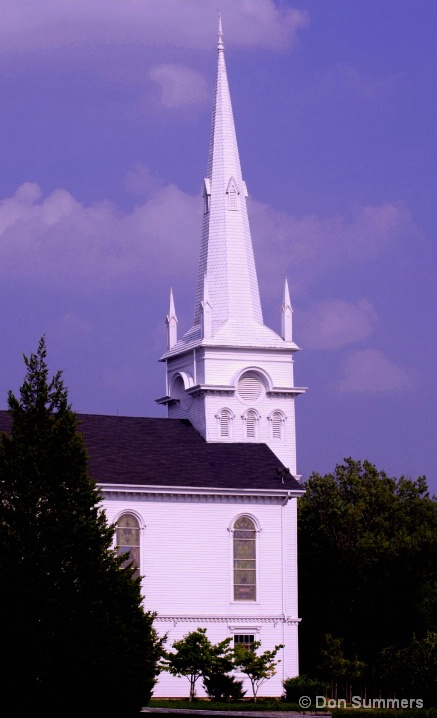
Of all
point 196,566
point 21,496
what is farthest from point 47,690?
point 196,566

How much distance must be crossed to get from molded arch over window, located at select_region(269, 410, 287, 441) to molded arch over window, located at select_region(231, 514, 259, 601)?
18.5ft

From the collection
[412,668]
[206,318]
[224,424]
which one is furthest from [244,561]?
[206,318]

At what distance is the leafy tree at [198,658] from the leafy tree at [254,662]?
77 centimetres

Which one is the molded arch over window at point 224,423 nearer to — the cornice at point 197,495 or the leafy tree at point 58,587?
the cornice at point 197,495

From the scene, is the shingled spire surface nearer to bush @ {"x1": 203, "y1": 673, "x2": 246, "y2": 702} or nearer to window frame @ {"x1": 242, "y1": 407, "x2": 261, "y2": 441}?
window frame @ {"x1": 242, "y1": 407, "x2": 261, "y2": 441}

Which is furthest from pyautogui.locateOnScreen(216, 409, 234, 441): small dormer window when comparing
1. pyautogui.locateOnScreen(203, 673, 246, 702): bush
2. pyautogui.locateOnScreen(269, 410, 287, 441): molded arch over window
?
pyautogui.locateOnScreen(203, 673, 246, 702): bush

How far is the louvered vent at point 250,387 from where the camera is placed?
6450 cm

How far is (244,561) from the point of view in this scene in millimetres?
59844

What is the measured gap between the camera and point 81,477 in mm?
41906

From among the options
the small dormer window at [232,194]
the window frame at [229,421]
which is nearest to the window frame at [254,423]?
the window frame at [229,421]

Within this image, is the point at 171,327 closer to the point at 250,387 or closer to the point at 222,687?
the point at 250,387

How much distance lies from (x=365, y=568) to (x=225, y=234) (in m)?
16.4

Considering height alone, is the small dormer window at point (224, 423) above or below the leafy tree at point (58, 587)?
above

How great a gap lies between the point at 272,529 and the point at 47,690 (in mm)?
21997
